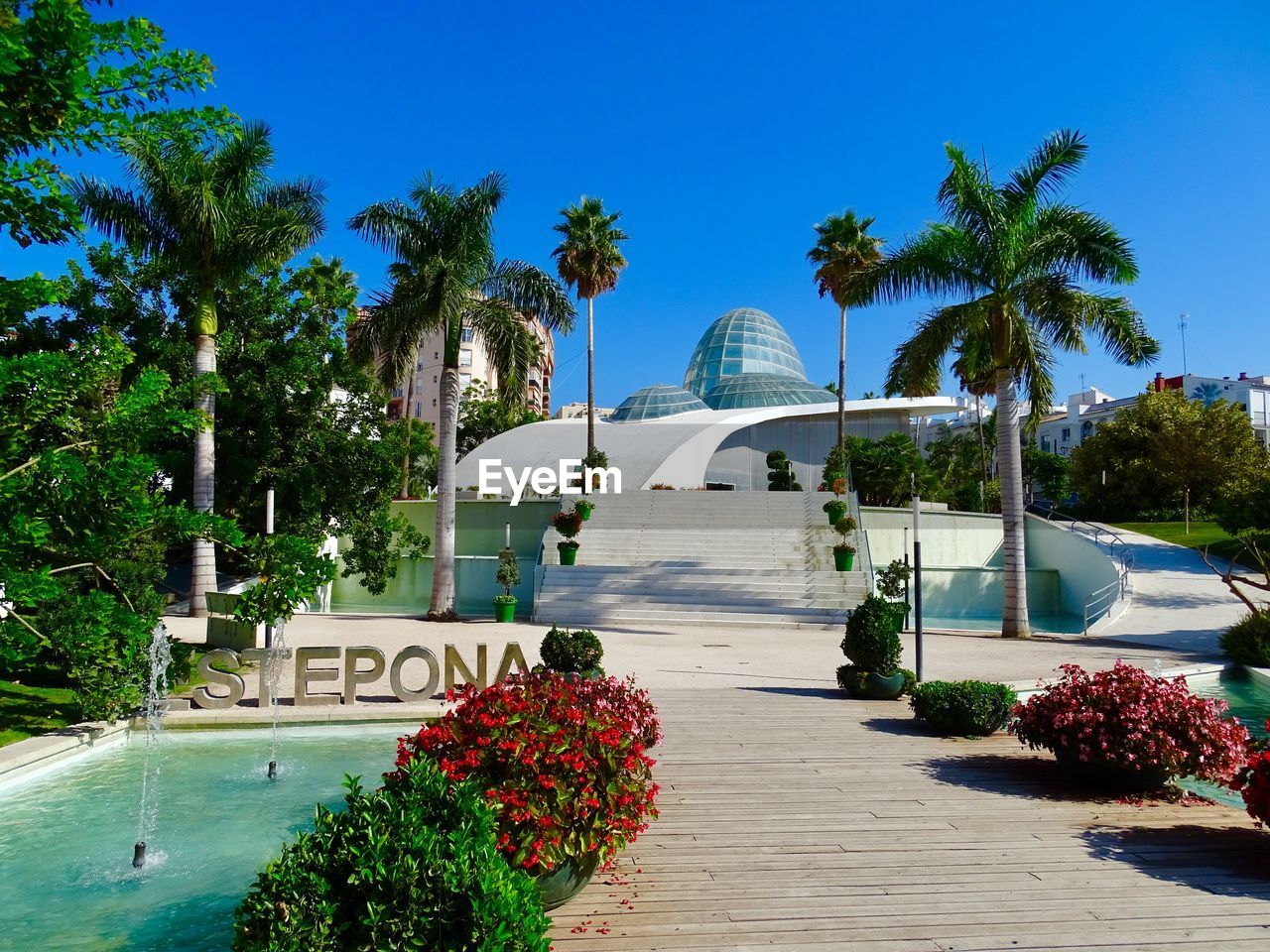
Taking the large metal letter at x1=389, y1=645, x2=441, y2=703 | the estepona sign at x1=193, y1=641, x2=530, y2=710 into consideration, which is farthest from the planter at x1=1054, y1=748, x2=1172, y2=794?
the large metal letter at x1=389, y1=645, x2=441, y2=703

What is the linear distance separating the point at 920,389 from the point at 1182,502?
28.3 meters

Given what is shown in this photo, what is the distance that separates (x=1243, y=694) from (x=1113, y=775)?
8176 millimetres

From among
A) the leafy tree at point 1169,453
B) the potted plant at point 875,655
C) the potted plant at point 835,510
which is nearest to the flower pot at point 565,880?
the potted plant at point 875,655

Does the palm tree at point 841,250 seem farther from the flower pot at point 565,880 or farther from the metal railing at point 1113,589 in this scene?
the flower pot at point 565,880

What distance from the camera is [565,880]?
512 cm

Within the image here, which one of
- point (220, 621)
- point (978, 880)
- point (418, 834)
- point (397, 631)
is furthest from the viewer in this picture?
point (397, 631)

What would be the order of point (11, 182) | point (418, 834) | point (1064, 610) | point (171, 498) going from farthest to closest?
1. point (1064, 610)
2. point (171, 498)
3. point (11, 182)
4. point (418, 834)

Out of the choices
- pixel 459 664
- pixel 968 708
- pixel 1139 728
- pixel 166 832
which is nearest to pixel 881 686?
pixel 968 708

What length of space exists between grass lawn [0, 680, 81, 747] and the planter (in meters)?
10.5

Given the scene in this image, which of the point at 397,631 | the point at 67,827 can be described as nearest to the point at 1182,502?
the point at 397,631

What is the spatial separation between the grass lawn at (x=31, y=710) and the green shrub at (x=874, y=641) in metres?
9.77

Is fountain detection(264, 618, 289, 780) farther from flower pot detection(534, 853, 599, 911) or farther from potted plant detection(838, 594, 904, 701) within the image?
potted plant detection(838, 594, 904, 701)

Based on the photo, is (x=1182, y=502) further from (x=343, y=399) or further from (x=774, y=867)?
(x=774, y=867)

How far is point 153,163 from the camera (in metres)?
18.0
